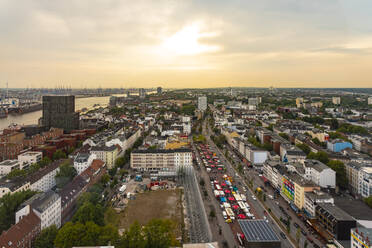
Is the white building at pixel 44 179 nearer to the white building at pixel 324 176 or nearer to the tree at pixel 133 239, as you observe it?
the tree at pixel 133 239

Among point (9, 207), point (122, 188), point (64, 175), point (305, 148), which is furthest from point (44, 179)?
point (305, 148)

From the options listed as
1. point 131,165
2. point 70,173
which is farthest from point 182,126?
point 70,173

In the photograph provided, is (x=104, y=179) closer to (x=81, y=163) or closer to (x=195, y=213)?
(x=81, y=163)

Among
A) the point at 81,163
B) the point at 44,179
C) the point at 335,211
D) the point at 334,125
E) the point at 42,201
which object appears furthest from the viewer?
the point at 334,125

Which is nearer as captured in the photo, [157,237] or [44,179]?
[157,237]

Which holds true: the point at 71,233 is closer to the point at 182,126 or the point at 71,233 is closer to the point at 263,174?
the point at 263,174

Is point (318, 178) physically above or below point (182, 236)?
above
